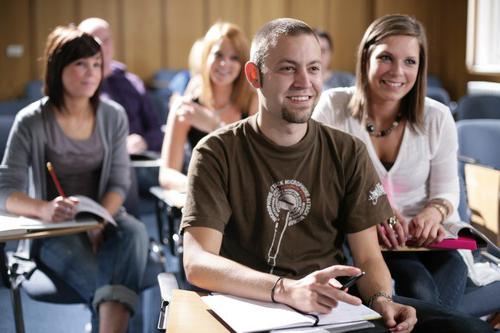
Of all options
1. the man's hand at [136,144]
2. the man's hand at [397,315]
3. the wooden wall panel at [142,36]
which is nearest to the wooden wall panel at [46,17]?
the wooden wall panel at [142,36]

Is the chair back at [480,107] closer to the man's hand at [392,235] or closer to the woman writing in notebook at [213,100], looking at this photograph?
the woman writing in notebook at [213,100]

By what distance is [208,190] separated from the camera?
176 centimetres

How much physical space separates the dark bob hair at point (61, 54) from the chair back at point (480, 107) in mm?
3301

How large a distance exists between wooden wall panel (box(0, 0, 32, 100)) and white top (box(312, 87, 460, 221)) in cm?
509

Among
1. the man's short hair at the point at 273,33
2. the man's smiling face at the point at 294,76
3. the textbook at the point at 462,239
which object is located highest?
the man's short hair at the point at 273,33

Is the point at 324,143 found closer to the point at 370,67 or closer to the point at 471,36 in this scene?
the point at 370,67

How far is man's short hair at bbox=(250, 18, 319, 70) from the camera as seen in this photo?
1772 millimetres

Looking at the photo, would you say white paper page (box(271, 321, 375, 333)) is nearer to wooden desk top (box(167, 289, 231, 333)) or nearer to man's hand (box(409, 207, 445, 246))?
wooden desk top (box(167, 289, 231, 333))

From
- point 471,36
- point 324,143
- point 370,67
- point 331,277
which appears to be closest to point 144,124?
point 370,67

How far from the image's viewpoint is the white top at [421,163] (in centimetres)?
240

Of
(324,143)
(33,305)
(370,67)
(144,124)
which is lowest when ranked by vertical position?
(33,305)

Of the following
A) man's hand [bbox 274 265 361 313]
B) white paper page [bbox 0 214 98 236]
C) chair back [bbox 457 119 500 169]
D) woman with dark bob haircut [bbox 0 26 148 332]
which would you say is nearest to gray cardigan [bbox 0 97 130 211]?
woman with dark bob haircut [bbox 0 26 148 332]

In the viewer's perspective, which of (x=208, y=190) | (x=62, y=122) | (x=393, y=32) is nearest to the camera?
(x=208, y=190)

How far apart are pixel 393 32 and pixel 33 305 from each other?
2.22 meters
